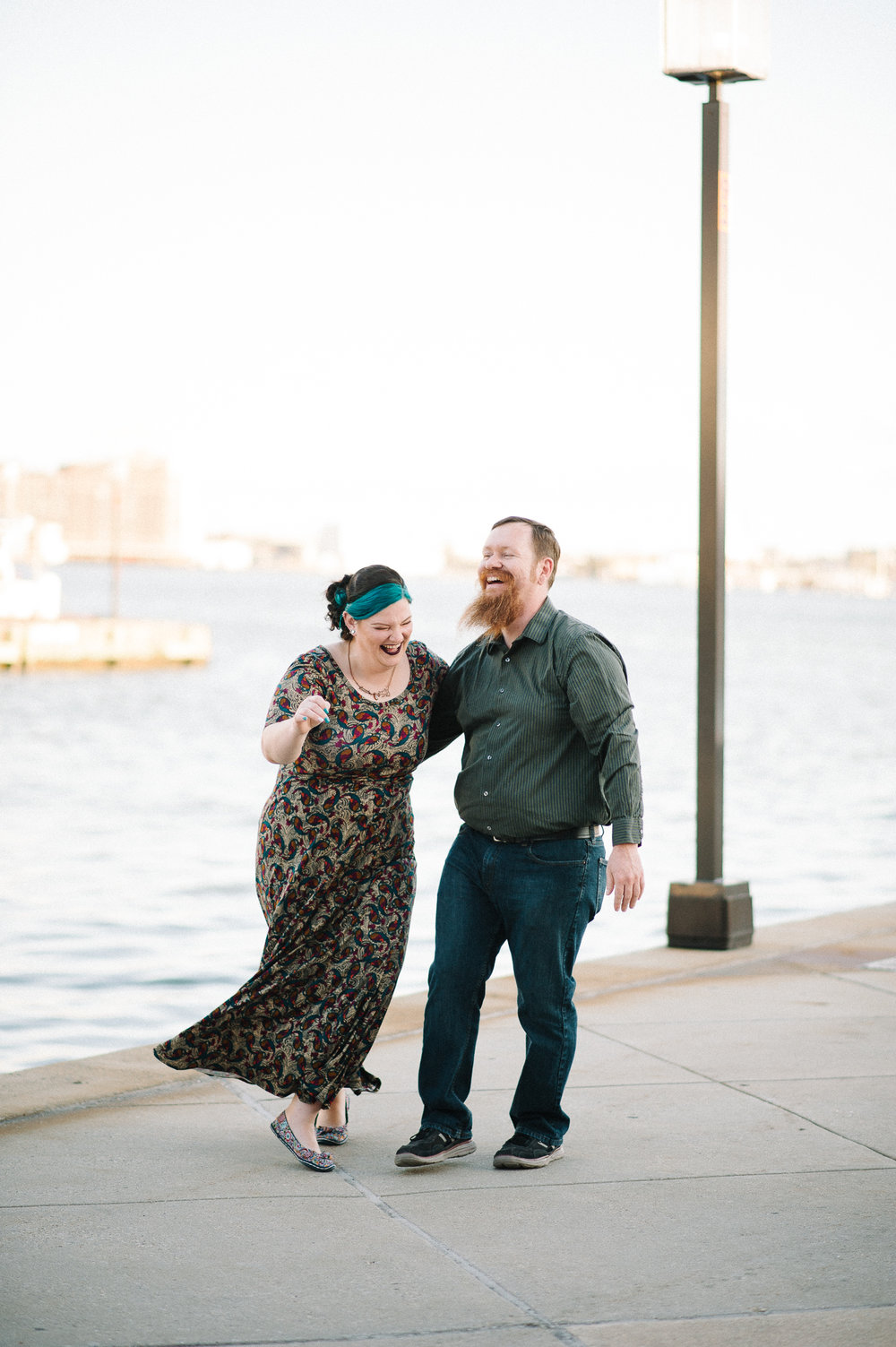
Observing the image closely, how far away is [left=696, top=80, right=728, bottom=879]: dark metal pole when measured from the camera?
299 inches

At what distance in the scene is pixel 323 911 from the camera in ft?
15.0

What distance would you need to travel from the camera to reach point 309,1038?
14.8 ft

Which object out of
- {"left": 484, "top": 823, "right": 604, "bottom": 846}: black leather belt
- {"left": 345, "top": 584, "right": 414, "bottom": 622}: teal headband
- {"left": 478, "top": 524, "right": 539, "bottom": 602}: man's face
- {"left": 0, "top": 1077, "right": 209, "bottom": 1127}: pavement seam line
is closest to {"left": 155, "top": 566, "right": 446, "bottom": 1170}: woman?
{"left": 345, "top": 584, "right": 414, "bottom": 622}: teal headband

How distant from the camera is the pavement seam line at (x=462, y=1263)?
3326 millimetres

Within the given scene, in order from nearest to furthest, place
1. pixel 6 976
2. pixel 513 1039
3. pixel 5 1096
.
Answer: pixel 5 1096 < pixel 513 1039 < pixel 6 976

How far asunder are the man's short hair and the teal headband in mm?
345

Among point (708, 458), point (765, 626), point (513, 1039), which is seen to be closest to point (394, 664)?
point (513, 1039)

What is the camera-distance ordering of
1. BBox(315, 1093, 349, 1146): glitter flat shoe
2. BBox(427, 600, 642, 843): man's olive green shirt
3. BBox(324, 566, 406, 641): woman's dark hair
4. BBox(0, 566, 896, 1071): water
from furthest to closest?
BBox(0, 566, 896, 1071): water → BBox(315, 1093, 349, 1146): glitter flat shoe → BBox(324, 566, 406, 641): woman's dark hair → BBox(427, 600, 642, 843): man's olive green shirt

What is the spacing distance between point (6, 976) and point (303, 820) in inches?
257

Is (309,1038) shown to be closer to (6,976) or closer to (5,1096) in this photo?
(5,1096)

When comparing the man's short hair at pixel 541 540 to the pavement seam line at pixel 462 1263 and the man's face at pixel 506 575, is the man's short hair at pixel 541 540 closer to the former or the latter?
the man's face at pixel 506 575

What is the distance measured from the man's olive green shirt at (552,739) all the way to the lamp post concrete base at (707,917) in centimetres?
314

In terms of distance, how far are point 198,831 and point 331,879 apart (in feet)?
56.7

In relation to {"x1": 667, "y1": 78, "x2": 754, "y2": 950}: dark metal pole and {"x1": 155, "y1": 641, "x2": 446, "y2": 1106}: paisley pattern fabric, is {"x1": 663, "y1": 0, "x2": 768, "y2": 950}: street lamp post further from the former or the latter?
{"x1": 155, "y1": 641, "x2": 446, "y2": 1106}: paisley pattern fabric
